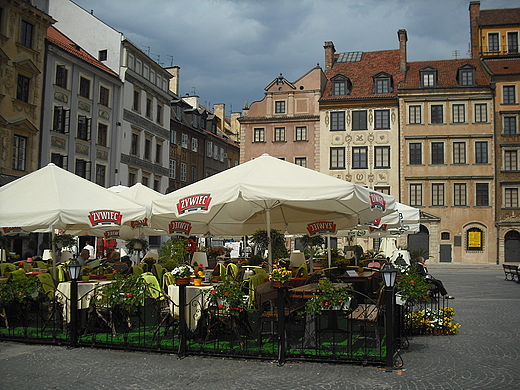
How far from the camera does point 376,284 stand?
12.8 meters

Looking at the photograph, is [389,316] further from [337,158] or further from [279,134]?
[279,134]

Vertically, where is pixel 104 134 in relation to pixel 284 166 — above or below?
above

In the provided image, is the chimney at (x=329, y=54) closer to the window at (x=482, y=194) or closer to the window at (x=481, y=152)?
the window at (x=481, y=152)

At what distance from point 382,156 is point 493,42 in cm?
1594

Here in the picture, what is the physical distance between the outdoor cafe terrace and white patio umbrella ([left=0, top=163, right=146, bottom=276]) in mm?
1078

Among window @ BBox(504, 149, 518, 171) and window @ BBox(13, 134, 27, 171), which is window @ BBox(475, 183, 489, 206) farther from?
window @ BBox(13, 134, 27, 171)

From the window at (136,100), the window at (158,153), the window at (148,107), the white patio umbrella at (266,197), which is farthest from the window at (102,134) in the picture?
the white patio umbrella at (266,197)

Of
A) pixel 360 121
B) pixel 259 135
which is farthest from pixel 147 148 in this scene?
pixel 360 121

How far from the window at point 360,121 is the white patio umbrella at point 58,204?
37.4 m

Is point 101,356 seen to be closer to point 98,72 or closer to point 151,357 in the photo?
point 151,357

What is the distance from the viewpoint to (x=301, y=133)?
48500 millimetres

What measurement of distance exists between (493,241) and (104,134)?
30427 millimetres

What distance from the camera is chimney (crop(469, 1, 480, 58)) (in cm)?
5147

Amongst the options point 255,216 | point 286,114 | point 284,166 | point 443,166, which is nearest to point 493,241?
point 443,166
